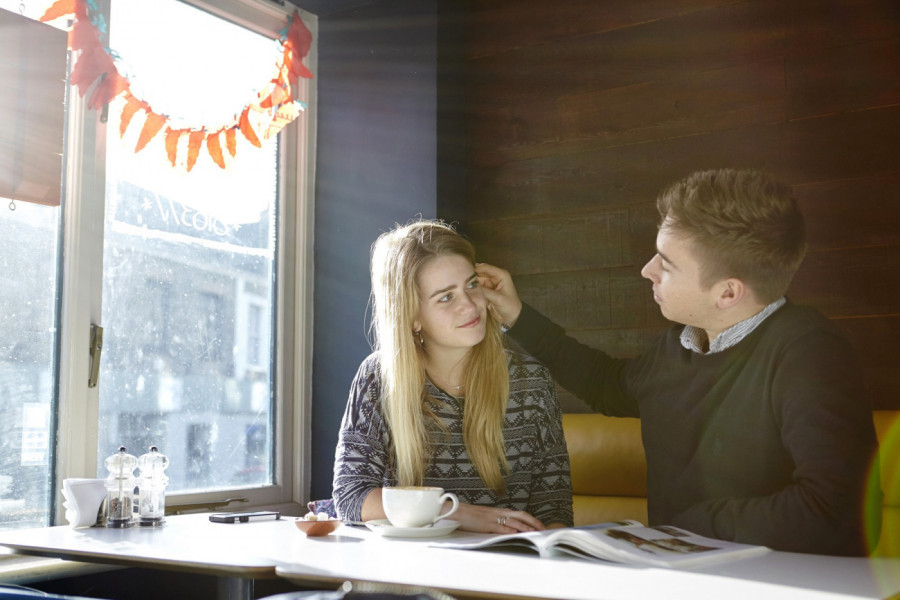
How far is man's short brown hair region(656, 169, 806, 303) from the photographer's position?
5.33 ft

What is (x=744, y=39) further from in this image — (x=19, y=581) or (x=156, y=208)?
(x=19, y=581)

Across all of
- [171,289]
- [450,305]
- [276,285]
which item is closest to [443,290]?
[450,305]

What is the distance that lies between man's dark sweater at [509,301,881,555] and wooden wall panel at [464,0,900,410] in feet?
1.99

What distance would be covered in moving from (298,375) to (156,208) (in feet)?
2.48

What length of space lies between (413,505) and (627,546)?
0.39 metres

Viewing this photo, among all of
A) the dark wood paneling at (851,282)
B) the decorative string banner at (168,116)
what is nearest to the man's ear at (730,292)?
the dark wood paneling at (851,282)

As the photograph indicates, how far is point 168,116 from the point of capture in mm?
2443

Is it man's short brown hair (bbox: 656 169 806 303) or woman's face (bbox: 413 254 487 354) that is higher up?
man's short brown hair (bbox: 656 169 806 303)

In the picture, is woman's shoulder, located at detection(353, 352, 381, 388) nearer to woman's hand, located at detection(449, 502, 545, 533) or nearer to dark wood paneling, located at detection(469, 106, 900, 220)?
woman's hand, located at detection(449, 502, 545, 533)

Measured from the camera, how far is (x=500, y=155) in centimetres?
275

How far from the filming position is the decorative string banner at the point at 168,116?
7.14 feet

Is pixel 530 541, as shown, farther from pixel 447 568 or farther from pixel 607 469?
pixel 607 469

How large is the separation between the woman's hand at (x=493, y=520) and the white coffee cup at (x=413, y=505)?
0.09m

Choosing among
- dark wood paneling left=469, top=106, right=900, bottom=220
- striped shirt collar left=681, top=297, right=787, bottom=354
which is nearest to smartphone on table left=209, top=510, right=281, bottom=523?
striped shirt collar left=681, top=297, right=787, bottom=354
